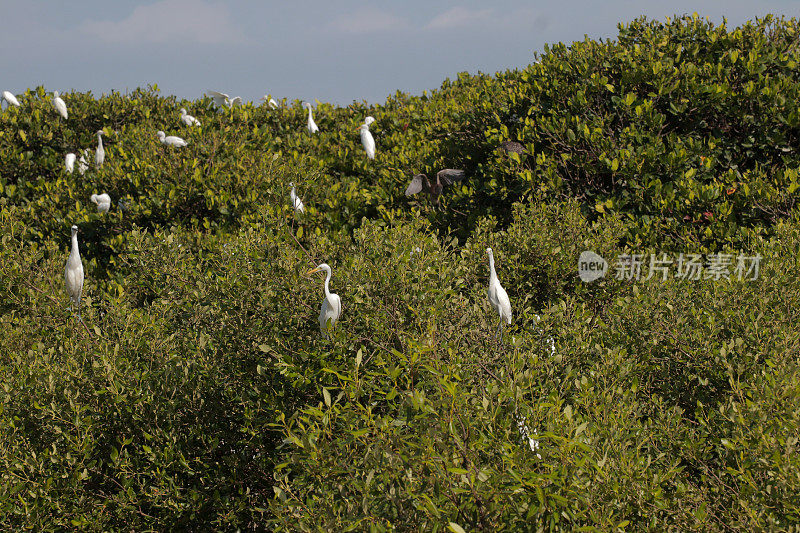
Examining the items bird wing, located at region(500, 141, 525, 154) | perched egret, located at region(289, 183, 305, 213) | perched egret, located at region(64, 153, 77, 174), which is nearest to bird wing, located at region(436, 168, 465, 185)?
bird wing, located at region(500, 141, 525, 154)

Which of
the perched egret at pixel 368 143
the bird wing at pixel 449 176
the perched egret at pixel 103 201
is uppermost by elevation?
the perched egret at pixel 368 143

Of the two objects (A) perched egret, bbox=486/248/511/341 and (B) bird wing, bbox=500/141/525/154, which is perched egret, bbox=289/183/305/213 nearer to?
(B) bird wing, bbox=500/141/525/154

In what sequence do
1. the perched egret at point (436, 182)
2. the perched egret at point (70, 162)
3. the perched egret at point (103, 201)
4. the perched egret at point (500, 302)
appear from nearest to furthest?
the perched egret at point (500, 302), the perched egret at point (436, 182), the perched egret at point (103, 201), the perched egret at point (70, 162)

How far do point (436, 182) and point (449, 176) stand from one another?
199 millimetres

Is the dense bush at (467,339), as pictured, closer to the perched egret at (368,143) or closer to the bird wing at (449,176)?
the bird wing at (449,176)

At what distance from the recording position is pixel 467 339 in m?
4.29

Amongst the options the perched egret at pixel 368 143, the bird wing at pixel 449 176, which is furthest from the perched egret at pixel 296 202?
the perched egret at pixel 368 143

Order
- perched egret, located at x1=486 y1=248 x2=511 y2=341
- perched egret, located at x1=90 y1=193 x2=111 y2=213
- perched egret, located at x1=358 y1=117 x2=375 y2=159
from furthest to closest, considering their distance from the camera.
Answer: perched egret, located at x1=358 y1=117 x2=375 y2=159 → perched egret, located at x1=90 y1=193 x2=111 y2=213 → perched egret, located at x1=486 y1=248 x2=511 y2=341

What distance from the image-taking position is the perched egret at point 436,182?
898 centimetres

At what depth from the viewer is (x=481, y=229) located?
683cm

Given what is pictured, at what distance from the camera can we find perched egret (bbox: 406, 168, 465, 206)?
8984mm

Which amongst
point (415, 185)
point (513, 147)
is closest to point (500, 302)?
point (513, 147)

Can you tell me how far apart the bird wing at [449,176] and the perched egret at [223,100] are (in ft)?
20.8

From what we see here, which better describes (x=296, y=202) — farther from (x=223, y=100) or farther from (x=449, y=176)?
(x=223, y=100)
